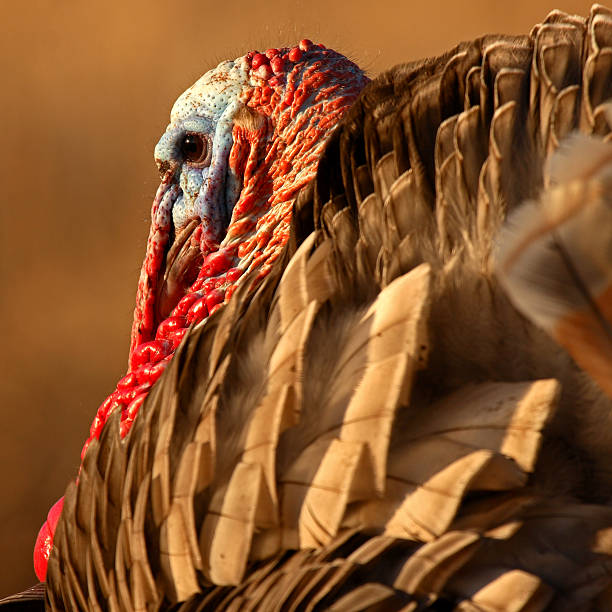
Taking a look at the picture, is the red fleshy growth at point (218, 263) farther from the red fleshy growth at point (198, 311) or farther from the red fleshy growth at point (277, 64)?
the red fleshy growth at point (277, 64)

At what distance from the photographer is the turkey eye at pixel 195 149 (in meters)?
1.39

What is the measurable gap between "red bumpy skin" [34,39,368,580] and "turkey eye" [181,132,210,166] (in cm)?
2

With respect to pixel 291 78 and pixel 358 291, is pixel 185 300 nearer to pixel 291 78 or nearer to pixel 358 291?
pixel 291 78

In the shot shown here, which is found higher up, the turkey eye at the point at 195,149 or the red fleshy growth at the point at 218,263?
the turkey eye at the point at 195,149

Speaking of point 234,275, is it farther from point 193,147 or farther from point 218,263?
point 193,147

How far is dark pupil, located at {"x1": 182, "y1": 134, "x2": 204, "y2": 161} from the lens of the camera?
1.39 meters

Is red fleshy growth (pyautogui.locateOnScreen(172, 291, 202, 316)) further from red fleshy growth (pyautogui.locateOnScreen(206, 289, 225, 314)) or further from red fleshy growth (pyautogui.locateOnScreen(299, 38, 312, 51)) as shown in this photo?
red fleshy growth (pyautogui.locateOnScreen(299, 38, 312, 51))

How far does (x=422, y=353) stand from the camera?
1.89 feet

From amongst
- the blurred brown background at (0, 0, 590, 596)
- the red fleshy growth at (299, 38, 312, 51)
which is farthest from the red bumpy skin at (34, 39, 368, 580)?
the blurred brown background at (0, 0, 590, 596)

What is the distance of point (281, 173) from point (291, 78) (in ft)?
0.47

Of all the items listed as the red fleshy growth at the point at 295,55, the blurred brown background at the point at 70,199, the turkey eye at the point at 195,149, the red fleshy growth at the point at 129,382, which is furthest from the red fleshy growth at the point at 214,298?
the blurred brown background at the point at 70,199

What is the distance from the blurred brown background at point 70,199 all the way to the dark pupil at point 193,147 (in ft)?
1.63

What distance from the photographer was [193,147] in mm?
1399

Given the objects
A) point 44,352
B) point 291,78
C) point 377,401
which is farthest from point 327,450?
point 44,352
